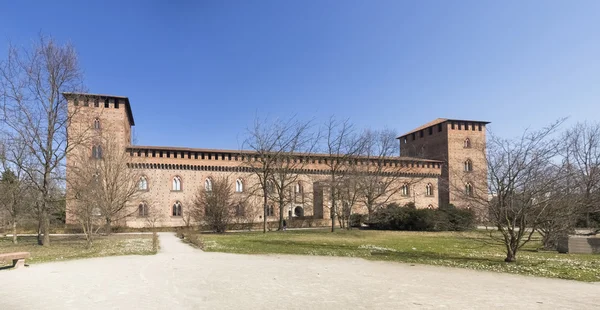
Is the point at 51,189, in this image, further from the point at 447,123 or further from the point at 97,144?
the point at 447,123

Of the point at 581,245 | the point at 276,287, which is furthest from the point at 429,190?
the point at 276,287

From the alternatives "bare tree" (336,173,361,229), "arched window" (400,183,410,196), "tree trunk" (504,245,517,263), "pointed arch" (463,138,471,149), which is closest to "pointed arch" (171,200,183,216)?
"bare tree" (336,173,361,229)

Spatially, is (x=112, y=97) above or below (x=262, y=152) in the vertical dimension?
above

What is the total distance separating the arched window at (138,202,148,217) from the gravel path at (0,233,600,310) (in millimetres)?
33444

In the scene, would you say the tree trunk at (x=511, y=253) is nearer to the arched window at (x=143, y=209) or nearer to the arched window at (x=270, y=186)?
the arched window at (x=270, y=186)

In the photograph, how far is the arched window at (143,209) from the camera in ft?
146

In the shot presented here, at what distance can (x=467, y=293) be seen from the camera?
834 centimetres

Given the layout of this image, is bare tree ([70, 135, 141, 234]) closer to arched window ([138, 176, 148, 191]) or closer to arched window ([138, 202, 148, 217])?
arched window ([138, 176, 148, 191])

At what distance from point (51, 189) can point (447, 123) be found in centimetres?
4992

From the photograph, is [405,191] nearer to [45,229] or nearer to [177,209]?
[177,209]

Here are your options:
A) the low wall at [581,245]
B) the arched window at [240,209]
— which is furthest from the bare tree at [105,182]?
the low wall at [581,245]

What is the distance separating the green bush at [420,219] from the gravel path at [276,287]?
1062 inches

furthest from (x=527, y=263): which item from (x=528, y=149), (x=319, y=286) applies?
(x=319, y=286)

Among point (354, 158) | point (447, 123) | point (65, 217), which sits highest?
point (447, 123)
